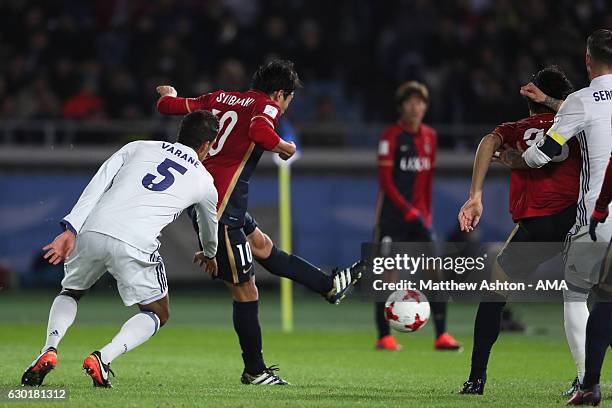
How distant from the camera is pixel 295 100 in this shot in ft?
66.0

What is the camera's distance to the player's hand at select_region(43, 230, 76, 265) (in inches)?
260

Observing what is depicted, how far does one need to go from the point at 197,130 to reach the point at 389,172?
4539 millimetres

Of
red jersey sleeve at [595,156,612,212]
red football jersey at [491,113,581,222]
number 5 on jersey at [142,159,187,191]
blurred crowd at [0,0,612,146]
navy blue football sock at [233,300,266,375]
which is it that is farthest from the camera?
blurred crowd at [0,0,612,146]

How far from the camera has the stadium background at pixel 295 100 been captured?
64.6ft

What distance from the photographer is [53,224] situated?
1938cm

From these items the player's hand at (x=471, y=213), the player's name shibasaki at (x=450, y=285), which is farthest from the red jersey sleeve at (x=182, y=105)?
the player's name shibasaki at (x=450, y=285)

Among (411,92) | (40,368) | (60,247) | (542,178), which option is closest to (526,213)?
(542,178)

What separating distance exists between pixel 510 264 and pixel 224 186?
2.01 metres

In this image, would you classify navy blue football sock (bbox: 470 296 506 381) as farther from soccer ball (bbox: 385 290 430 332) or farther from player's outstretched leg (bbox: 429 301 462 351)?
player's outstretched leg (bbox: 429 301 462 351)

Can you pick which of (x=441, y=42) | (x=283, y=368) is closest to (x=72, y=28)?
(x=441, y=42)

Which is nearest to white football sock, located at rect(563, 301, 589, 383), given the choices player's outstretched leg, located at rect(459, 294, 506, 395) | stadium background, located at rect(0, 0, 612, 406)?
player's outstretched leg, located at rect(459, 294, 506, 395)

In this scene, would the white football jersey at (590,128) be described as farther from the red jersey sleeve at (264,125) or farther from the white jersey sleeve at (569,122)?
the red jersey sleeve at (264,125)

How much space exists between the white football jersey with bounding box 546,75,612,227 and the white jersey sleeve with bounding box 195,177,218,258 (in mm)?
2117

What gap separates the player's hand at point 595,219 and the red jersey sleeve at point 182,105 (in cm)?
282
